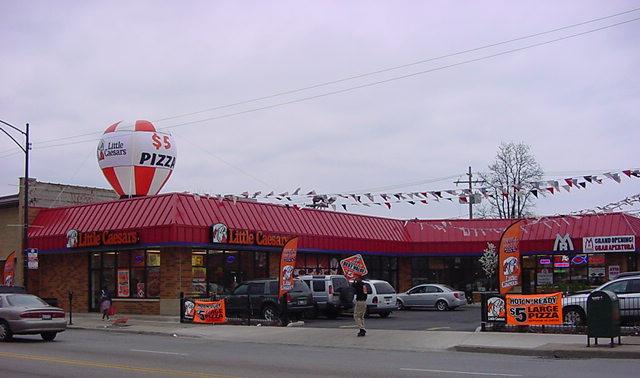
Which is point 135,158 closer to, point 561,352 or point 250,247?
point 250,247

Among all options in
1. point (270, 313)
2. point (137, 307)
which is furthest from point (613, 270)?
point (137, 307)

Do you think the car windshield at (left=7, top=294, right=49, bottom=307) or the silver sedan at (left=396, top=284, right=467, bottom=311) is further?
the silver sedan at (left=396, top=284, right=467, bottom=311)

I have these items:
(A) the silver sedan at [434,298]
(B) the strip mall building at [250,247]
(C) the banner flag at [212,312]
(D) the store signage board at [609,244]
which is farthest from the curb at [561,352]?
(D) the store signage board at [609,244]

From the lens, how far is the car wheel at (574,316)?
22.5 m

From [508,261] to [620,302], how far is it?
3.81 meters

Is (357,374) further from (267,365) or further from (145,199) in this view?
(145,199)

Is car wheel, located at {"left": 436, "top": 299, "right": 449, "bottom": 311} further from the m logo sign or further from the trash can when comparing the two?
the trash can

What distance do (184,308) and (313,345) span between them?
385 inches

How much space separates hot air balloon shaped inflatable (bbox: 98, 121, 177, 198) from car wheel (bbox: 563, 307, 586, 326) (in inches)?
984

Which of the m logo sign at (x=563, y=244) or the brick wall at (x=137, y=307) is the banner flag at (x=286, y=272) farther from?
the m logo sign at (x=563, y=244)

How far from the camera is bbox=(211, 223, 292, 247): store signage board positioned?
33875 millimetres

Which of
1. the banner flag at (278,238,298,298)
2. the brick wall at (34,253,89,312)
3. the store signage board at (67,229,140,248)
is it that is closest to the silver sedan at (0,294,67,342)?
the banner flag at (278,238,298,298)

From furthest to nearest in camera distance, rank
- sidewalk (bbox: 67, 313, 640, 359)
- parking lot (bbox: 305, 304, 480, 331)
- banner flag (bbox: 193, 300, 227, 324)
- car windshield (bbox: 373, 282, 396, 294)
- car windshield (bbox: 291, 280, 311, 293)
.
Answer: car windshield (bbox: 373, 282, 396, 294) → car windshield (bbox: 291, 280, 311, 293) → banner flag (bbox: 193, 300, 227, 324) → parking lot (bbox: 305, 304, 480, 331) → sidewalk (bbox: 67, 313, 640, 359)

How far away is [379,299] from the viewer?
3306 centimetres
